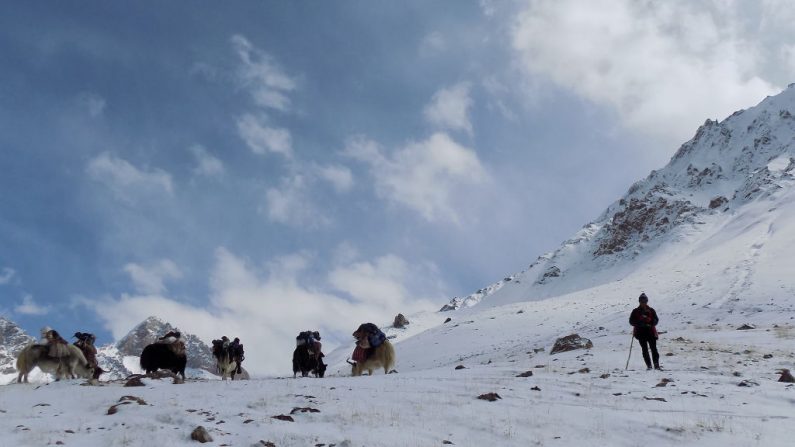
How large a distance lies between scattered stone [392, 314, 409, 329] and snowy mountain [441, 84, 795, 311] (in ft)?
134

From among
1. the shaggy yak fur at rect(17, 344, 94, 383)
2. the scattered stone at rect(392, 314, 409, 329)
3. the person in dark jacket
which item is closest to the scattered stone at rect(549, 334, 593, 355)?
the person in dark jacket

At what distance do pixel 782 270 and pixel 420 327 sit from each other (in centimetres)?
4132

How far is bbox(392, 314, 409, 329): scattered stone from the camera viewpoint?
7644 cm

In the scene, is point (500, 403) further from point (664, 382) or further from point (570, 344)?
point (570, 344)

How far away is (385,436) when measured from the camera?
27.5 ft


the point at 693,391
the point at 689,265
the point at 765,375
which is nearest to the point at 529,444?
the point at 693,391

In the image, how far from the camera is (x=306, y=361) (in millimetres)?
20938

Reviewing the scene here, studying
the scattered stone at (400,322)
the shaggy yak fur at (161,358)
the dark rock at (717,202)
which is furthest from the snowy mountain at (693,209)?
the shaggy yak fur at (161,358)

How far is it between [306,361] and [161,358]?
4.86 meters

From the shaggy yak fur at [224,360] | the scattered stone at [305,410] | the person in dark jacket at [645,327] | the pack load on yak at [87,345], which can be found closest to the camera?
the scattered stone at [305,410]

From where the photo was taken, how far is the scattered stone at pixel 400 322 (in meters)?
76.4

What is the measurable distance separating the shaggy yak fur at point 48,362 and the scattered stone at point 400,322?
6073cm

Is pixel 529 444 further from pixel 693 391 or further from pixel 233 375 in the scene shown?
pixel 233 375

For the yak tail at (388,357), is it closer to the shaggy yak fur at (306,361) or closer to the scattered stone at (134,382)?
the shaggy yak fur at (306,361)
